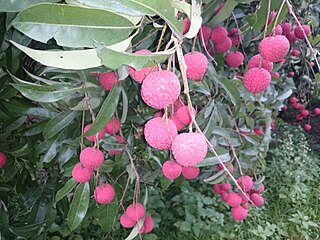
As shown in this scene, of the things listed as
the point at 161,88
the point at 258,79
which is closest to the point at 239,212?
the point at 258,79

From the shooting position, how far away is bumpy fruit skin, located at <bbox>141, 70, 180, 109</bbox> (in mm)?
420

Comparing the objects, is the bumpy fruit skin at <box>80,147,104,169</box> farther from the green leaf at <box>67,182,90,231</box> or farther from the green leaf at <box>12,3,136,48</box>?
the green leaf at <box>12,3,136,48</box>

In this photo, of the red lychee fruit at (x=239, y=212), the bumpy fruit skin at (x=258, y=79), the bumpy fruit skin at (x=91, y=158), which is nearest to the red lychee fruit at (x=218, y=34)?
the bumpy fruit skin at (x=258, y=79)

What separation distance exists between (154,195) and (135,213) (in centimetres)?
169

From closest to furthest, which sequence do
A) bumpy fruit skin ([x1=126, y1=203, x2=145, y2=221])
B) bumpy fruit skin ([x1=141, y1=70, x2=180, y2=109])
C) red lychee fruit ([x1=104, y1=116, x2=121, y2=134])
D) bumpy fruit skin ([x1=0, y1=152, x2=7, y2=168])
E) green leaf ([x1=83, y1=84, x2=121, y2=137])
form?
bumpy fruit skin ([x1=141, y1=70, x2=180, y2=109])
green leaf ([x1=83, y1=84, x2=121, y2=137])
red lychee fruit ([x1=104, y1=116, x2=121, y2=134])
bumpy fruit skin ([x1=126, y1=203, x2=145, y2=221])
bumpy fruit skin ([x1=0, y1=152, x2=7, y2=168])

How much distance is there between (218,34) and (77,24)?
59cm

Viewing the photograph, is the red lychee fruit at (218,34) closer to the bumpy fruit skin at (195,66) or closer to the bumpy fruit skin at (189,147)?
the bumpy fruit skin at (195,66)

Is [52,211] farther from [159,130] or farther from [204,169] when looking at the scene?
[159,130]

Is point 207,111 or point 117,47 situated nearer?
point 117,47

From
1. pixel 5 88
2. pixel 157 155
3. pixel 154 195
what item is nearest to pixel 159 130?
pixel 5 88

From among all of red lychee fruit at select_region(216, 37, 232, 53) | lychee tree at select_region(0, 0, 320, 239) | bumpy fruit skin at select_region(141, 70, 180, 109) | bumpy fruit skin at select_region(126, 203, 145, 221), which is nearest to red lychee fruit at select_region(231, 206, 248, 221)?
lychee tree at select_region(0, 0, 320, 239)

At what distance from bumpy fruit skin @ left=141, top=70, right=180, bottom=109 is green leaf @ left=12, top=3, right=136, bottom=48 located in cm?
6

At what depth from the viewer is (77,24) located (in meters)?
0.43

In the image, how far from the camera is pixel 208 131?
104 cm
